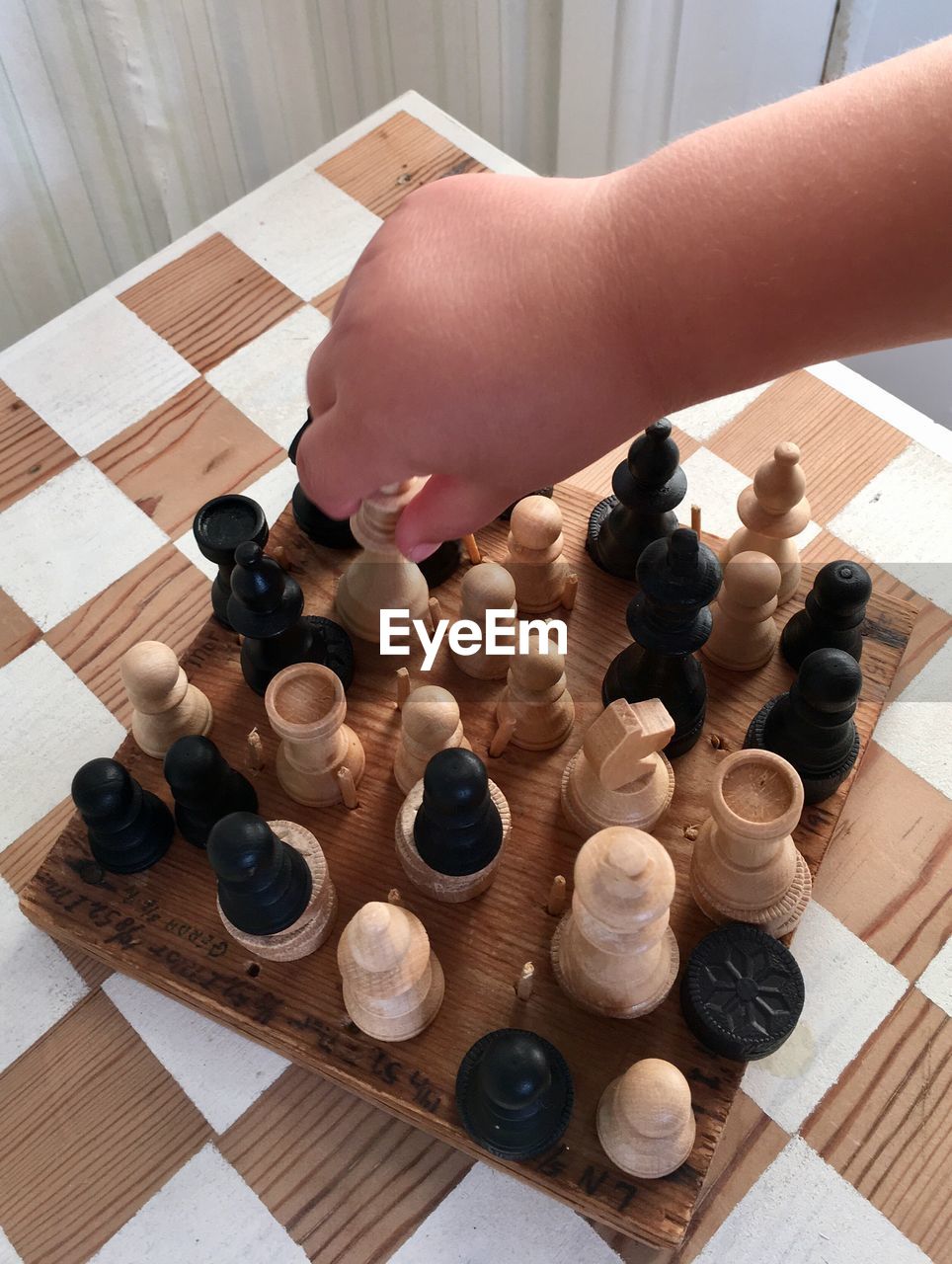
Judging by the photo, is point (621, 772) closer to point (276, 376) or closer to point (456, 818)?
point (456, 818)

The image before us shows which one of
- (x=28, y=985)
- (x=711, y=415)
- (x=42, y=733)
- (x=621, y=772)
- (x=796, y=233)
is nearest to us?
(x=796, y=233)

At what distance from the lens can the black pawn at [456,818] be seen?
0.54 m

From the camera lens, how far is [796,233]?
1.55 feet

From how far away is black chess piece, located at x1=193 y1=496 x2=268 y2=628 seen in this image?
2.18ft

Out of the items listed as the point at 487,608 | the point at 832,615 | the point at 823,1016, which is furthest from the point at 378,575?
the point at 823,1016

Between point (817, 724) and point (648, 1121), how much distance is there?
0.23 meters

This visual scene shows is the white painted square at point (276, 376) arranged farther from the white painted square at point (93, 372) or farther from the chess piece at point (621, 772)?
the chess piece at point (621, 772)

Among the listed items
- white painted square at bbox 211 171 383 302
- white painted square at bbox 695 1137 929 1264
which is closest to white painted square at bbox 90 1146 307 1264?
white painted square at bbox 695 1137 929 1264

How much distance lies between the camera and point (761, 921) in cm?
60

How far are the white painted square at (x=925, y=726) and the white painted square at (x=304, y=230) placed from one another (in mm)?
627

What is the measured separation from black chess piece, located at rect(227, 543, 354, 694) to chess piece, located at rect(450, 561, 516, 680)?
0.26ft

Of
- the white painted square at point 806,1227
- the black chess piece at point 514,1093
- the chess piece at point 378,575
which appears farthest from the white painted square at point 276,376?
the white painted square at point 806,1227

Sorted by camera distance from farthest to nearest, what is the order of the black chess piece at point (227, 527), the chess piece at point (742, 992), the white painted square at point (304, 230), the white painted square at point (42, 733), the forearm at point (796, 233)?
the white painted square at point (304, 230)
the white painted square at point (42, 733)
the black chess piece at point (227, 527)
the chess piece at point (742, 992)
the forearm at point (796, 233)

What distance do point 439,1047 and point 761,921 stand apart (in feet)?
0.63
